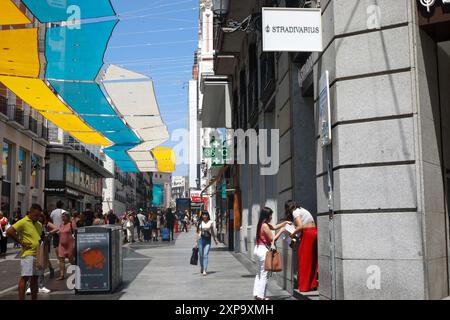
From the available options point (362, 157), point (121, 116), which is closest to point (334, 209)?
point (362, 157)

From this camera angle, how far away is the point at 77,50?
15250mm

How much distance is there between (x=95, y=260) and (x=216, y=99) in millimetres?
19370

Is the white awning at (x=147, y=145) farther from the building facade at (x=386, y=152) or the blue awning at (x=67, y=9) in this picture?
the building facade at (x=386, y=152)

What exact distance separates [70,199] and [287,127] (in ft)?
153

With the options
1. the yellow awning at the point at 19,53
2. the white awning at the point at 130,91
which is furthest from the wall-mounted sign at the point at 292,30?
the white awning at the point at 130,91

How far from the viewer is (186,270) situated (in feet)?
51.3

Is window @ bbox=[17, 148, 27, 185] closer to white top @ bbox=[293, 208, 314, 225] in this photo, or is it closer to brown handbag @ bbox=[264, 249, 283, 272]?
white top @ bbox=[293, 208, 314, 225]

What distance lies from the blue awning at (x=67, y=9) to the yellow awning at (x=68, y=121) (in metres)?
8.54

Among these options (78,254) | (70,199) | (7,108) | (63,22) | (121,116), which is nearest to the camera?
(78,254)

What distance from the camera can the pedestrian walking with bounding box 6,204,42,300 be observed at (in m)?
9.57

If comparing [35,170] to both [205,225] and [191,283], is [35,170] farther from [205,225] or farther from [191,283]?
[191,283]

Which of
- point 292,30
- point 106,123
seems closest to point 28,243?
point 292,30

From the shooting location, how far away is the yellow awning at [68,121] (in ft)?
72.7
